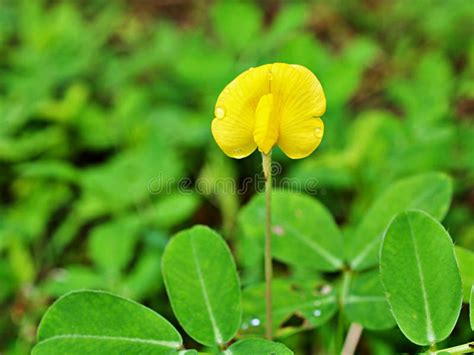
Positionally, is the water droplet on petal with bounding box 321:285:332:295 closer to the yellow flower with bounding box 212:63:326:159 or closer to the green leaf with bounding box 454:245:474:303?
the green leaf with bounding box 454:245:474:303

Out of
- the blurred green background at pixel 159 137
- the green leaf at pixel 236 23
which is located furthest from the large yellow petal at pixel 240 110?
the green leaf at pixel 236 23

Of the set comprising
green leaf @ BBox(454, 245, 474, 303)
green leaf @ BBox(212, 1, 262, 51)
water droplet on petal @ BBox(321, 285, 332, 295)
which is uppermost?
green leaf @ BBox(212, 1, 262, 51)

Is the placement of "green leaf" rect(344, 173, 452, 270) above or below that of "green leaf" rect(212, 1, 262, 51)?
below

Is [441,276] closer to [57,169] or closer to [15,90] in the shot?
[57,169]

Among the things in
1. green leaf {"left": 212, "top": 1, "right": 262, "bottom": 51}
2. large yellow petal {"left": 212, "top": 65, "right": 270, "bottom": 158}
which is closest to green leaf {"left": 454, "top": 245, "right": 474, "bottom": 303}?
large yellow petal {"left": 212, "top": 65, "right": 270, "bottom": 158}

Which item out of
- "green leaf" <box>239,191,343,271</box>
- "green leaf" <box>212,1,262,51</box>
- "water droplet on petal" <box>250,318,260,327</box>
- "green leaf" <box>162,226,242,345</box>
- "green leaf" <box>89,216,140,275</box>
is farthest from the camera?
"green leaf" <box>212,1,262,51</box>

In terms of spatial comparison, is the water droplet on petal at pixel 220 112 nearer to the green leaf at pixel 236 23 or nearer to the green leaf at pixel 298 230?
the green leaf at pixel 298 230

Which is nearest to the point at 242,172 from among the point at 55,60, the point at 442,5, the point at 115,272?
the point at 115,272

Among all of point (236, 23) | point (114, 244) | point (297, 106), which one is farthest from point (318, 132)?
point (236, 23)
